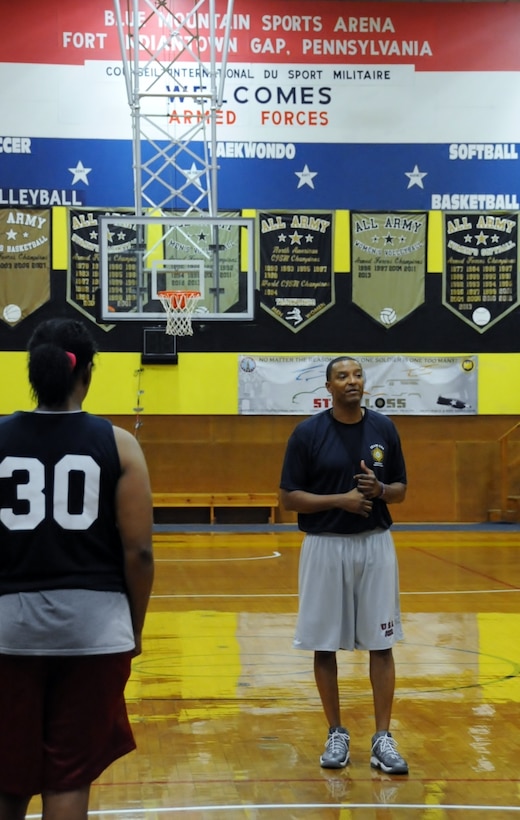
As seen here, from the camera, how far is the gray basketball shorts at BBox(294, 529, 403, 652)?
5148 mm

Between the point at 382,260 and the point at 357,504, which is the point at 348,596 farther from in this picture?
the point at 382,260

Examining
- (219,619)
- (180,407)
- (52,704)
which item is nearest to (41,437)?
(52,704)

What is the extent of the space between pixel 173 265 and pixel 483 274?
6.68m

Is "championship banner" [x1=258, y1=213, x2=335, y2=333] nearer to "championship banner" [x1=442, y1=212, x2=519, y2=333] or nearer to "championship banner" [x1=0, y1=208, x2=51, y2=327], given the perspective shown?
"championship banner" [x1=442, y1=212, x2=519, y2=333]

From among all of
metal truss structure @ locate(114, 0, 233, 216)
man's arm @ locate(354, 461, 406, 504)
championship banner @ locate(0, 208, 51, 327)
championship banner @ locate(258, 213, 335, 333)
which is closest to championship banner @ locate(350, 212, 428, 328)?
championship banner @ locate(258, 213, 335, 333)

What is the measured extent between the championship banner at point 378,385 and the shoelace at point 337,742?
13.6m

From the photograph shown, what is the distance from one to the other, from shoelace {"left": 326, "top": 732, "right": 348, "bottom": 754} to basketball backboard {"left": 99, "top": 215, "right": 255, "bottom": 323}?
981 cm

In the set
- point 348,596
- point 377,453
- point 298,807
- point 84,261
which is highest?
point 84,261

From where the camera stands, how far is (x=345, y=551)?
5203 mm

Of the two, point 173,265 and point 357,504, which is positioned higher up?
point 173,265

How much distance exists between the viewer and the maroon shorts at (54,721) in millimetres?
3037

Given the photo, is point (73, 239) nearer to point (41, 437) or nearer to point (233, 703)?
point (233, 703)

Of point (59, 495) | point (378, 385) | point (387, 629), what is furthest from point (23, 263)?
point (59, 495)

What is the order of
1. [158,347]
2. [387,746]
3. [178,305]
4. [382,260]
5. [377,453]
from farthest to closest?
[382,260] → [158,347] → [178,305] → [377,453] → [387,746]
